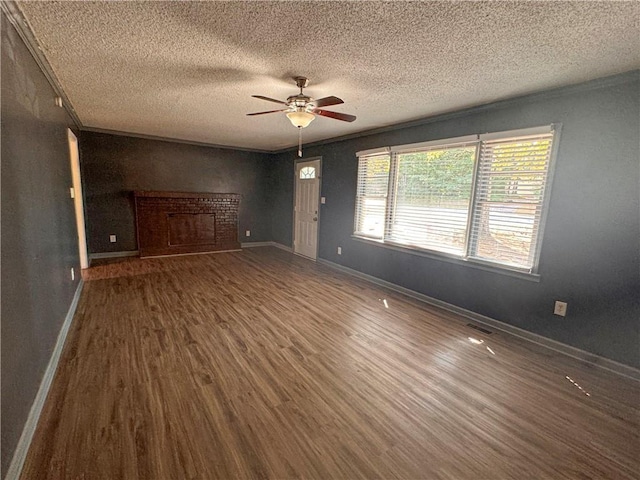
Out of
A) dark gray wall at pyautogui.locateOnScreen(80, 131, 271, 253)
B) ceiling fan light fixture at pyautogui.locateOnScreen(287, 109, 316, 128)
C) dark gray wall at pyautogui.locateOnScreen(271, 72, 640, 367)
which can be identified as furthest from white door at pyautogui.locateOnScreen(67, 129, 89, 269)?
dark gray wall at pyautogui.locateOnScreen(271, 72, 640, 367)

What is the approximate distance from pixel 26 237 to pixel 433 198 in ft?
12.3

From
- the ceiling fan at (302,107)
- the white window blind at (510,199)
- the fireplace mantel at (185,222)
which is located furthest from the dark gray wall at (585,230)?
the fireplace mantel at (185,222)

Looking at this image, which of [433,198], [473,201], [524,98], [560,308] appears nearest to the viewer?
[560,308]

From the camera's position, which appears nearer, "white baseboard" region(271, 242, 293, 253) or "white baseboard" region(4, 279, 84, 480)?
"white baseboard" region(4, 279, 84, 480)

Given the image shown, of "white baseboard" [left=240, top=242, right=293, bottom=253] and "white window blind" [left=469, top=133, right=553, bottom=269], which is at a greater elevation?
"white window blind" [left=469, top=133, right=553, bottom=269]

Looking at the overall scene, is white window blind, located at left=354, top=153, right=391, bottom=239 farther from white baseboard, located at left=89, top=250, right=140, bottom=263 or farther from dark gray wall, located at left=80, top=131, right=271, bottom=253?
white baseboard, located at left=89, top=250, right=140, bottom=263

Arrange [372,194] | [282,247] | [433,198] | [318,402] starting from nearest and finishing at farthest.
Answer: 1. [318,402]
2. [433,198]
3. [372,194]
4. [282,247]

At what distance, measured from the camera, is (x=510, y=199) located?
2.86 metres

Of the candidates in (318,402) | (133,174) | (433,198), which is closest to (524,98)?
(433,198)

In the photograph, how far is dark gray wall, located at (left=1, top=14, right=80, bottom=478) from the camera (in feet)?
4.52

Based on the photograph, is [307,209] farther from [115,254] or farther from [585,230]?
[585,230]

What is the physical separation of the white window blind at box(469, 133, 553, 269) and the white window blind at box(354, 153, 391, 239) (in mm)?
1380

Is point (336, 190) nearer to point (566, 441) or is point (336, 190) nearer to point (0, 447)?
point (566, 441)

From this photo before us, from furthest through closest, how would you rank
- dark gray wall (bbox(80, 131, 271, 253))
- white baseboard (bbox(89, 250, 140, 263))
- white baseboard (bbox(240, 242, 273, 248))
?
1. white baseboard (bbox(240, 242, 273, 248))
2. white baseboard (bbox(89, 250, 140, 263))
3. dark gray wall (bbox(80, 131, 271, 253))
